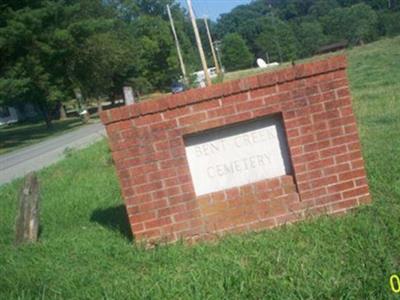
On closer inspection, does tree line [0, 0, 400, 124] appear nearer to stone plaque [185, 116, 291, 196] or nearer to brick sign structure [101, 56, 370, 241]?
brick sign structure [101, 56, 370, 241]

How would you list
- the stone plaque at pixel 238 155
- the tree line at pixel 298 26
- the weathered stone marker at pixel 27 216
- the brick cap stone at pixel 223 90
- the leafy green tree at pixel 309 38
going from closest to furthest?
1. the brick cap stone at pixel 223 90
2. the stone plaque at pixel 238 155
3. the weathered stone marker at pixel 27 216
4. the tree line at pixel 298 26
5. the leafy green tree at pixel 309 38

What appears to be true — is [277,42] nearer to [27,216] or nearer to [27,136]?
[27,136]

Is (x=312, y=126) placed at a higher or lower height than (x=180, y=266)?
higher

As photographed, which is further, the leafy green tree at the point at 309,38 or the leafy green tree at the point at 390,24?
the leafy green tree at the point at 309,38

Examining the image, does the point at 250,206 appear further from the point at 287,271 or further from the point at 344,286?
the point at 344,286

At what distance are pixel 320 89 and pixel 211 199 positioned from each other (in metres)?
1.43

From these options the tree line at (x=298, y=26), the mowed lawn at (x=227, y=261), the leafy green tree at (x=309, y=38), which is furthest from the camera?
the leafy green tree at (x=309, y=38)

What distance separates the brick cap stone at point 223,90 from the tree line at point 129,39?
24.4m

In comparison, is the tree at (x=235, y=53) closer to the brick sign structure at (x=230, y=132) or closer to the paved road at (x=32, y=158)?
the paved road at (x=32, y=158)

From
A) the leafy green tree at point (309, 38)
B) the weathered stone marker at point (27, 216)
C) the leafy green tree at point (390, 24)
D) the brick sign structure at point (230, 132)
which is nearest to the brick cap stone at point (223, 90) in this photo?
the brick sign structure at point (230, 132)

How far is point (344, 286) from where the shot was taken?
3525 mm

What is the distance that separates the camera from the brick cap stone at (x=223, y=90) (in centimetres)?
496

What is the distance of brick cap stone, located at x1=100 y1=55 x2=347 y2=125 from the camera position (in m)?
4.96

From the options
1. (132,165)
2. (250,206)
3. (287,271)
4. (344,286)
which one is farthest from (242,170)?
(344,286)
